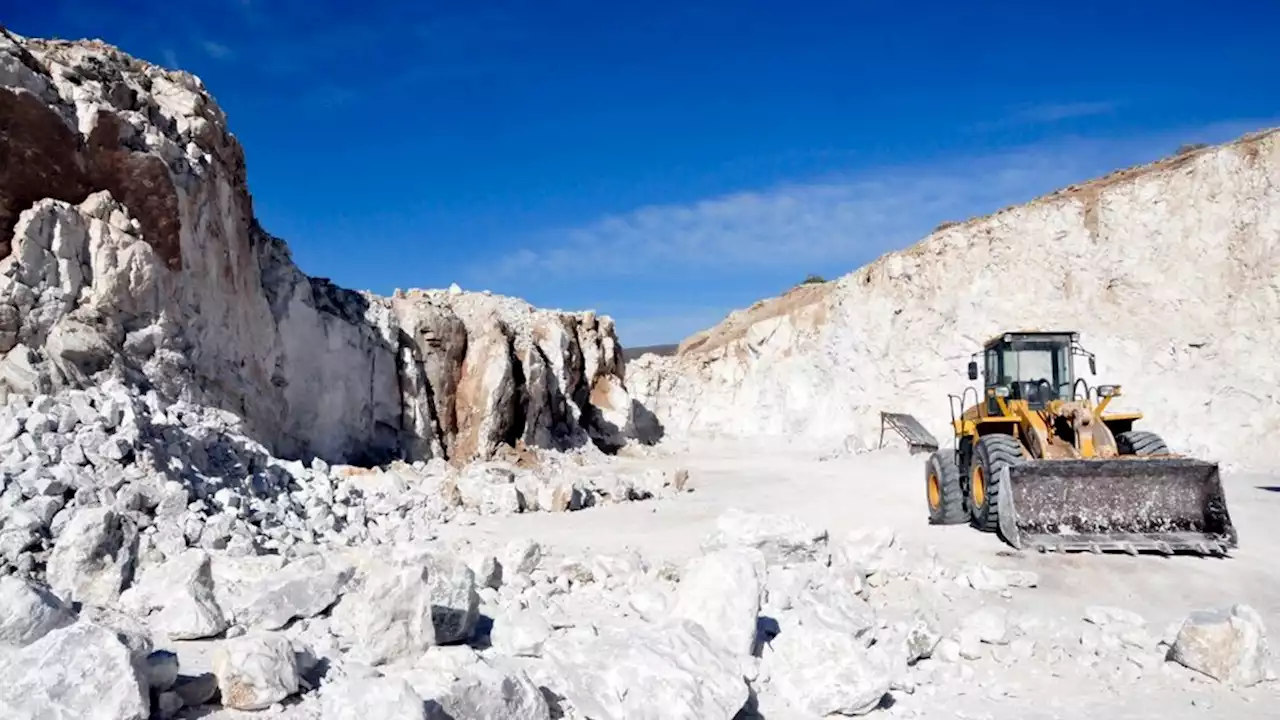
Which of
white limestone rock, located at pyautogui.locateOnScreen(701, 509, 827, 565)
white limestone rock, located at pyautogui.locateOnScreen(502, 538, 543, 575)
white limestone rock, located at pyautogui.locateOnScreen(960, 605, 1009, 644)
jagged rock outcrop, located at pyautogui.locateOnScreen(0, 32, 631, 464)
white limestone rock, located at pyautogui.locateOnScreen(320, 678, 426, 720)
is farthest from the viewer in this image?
jagged rock outcrop, located at pyautogui.locateOnScreen(0, 32, 631, 464)

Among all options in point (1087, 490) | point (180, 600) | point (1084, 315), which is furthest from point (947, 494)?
point (1084, 315)

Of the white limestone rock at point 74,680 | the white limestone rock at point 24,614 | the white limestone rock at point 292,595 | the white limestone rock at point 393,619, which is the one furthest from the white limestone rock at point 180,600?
the white limestone rock at point 74,680

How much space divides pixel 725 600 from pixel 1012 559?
4.41 metres

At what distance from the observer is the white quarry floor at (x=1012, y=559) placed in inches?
205

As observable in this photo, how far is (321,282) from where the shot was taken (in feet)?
58.9

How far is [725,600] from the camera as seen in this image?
523 centimetres

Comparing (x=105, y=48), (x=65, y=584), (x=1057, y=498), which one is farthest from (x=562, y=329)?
(x=65, y=584)

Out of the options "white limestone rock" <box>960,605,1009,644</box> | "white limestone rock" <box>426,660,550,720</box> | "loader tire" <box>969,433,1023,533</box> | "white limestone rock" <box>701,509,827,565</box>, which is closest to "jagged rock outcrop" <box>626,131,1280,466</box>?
"loader tire" <box>969,433,1023,533</box>

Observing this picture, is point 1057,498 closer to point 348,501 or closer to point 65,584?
point 348,501

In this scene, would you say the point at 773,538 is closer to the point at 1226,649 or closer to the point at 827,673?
the point at 827,673

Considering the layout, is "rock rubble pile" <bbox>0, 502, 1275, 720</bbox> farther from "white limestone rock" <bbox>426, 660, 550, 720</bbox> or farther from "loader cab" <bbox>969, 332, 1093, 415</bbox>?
"loader cab" <bbox>969, 332, 1093, 415</bbox>

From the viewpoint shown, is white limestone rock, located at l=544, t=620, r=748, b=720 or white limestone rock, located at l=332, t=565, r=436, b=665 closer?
white limestone rock, located at l=544, t=620, r=748, b=720

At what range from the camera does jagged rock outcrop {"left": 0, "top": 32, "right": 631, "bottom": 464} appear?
33.1 ft

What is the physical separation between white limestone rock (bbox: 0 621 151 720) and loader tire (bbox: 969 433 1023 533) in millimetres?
8026
